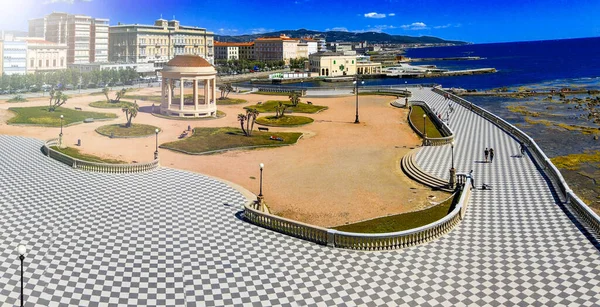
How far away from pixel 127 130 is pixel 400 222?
34424 mm

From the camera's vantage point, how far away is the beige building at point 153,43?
116 meters

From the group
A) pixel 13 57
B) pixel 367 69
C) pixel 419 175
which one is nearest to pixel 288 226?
pixel 419 175

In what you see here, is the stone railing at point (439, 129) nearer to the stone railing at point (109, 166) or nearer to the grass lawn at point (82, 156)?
the stone railing at point (109, 166)

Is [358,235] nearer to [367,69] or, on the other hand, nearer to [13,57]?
[13,57]

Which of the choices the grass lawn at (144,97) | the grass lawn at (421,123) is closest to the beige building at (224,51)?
the grass lawn at (144,97)

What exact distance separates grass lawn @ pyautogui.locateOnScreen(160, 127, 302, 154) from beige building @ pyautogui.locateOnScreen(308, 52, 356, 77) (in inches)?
3959

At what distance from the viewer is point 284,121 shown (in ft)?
190

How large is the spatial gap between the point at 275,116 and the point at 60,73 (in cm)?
4798

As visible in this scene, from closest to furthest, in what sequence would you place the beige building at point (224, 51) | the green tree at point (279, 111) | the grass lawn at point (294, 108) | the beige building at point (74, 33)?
the green tree at point (279, 111) → the grass lawn at point (294, 108) → the beige building at point (74, 33) → the beige building at point (224, 51)

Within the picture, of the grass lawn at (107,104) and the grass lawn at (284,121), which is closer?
the grass lawn at (284,121)

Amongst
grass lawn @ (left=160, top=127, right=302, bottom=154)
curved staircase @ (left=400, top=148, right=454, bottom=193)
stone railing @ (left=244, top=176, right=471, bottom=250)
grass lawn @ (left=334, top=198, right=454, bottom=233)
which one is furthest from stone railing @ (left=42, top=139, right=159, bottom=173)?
curved staircase @ (left=400, top=148, right=454, bottom=193)

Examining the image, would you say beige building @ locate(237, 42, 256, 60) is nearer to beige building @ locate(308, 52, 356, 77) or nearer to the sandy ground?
beige building @ locate(308, 52, 356, 77)

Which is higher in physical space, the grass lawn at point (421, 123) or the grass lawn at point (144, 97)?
the grass lawn at point (144, 97)

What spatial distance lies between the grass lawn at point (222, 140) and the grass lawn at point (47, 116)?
15013 millimetres
